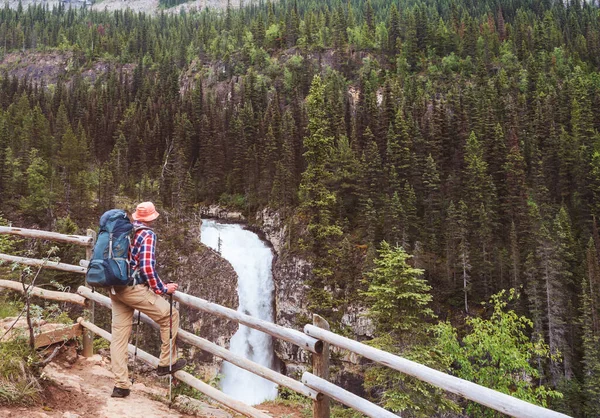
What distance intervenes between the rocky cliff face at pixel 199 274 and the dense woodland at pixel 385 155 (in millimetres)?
8411

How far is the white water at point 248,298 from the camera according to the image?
30.3 meters

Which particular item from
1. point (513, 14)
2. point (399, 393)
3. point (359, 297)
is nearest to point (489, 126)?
point (359, 297)

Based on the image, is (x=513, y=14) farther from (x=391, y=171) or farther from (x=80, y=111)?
(x=80, y=111)

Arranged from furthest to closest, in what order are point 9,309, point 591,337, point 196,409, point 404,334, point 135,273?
point 591,337, point 404,334, point 9,309, point 196,409, point 135,273

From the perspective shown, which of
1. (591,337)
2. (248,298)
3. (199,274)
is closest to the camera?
(591,337)

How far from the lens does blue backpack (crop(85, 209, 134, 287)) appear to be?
16.3 feet

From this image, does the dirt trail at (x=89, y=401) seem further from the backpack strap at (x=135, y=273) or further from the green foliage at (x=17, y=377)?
the backpack strap at (x=135, y=273)

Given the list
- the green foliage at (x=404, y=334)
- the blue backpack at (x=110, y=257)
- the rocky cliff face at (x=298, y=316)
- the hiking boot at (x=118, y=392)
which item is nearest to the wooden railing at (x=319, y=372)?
the hiking boot at (x=118, y=392)

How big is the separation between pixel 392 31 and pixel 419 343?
96.9m

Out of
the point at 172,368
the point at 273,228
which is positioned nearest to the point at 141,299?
the point at 172,368

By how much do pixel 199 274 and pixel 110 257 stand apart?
124 ft

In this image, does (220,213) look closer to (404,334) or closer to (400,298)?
(400,298)

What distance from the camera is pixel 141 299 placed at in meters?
5.38

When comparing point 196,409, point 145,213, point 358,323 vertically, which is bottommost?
point 358,323
